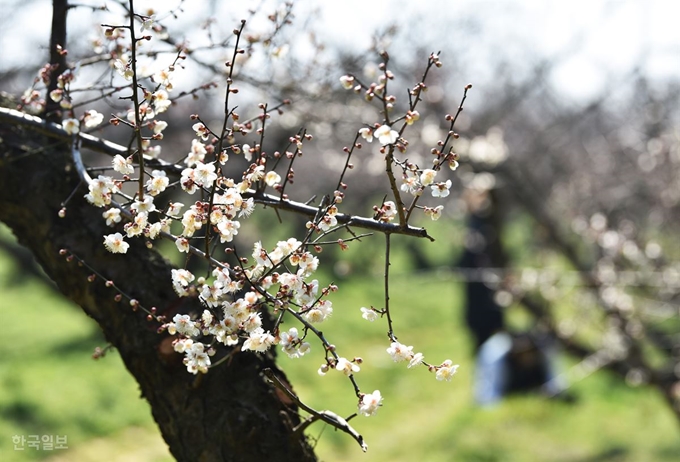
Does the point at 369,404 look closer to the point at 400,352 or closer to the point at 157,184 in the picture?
the point at 400,352

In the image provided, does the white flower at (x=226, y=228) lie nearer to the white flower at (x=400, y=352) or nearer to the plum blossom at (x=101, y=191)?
the plum blossom at (x=101, y=191)

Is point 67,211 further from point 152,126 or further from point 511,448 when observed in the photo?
point 511,448

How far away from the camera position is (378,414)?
8.98 m

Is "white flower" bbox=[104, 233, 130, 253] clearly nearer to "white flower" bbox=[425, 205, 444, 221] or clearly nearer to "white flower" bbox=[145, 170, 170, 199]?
"white flower" bbox=[145, 170, 170, 199]

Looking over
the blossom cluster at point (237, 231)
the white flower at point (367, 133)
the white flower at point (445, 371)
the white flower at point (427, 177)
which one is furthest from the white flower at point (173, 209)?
the white flower at point (445, 371)

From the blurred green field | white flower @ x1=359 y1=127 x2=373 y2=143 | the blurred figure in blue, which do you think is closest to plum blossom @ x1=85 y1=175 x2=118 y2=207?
white flower @ x1=359 y1=127 x2=373 y2=143

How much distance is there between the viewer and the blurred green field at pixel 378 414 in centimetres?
738

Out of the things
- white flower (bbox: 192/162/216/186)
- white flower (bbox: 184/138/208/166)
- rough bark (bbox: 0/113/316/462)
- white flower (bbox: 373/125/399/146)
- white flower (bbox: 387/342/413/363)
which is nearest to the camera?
white flower (bbox: 373/125/399/146)

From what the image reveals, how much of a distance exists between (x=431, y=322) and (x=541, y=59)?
17.6 feet

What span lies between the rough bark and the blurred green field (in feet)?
14.6

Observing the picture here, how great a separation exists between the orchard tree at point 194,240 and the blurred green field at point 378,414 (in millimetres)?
4508

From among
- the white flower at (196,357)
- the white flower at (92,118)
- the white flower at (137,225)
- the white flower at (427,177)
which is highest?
the white flower at (92,118)

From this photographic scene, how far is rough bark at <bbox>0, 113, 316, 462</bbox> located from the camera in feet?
7.71

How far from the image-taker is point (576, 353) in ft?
28.0
